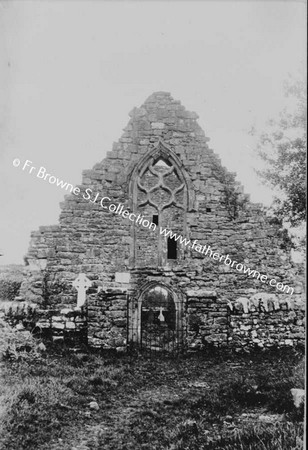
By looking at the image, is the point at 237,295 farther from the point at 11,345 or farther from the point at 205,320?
the point at 11,345

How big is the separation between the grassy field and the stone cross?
133 cm

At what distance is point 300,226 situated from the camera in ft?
24.0

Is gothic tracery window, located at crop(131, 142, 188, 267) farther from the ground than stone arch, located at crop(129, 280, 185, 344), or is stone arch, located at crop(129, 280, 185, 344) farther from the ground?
gothic tracery window, located at crop(131, 142, 188, 267)

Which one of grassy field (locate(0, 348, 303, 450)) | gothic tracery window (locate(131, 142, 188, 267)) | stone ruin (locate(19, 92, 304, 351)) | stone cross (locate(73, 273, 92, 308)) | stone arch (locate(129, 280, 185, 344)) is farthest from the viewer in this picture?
gothic tracery window (locate(131, 142, 188, 267))

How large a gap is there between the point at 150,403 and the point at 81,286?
3.60 metres

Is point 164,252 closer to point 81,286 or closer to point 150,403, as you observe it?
point 81,286

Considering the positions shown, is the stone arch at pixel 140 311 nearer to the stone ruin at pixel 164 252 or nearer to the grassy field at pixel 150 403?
the stone ruin at pixel 164 252

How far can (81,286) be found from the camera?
9328mm

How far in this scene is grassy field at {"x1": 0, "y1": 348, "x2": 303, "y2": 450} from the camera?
520 cm

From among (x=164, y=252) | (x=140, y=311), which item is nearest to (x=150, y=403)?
(x=140, y=311)

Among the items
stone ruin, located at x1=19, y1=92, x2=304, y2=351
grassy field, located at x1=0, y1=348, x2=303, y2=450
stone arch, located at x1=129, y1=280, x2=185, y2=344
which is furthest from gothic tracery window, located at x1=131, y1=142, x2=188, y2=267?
grassy field, located at x1=0, y1=348, x2=303, y2=450

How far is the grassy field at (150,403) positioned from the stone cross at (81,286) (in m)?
1.33

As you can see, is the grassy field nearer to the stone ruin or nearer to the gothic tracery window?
the stone ruin

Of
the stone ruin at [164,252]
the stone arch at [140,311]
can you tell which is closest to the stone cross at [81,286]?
the stone ruin at [164,252]
